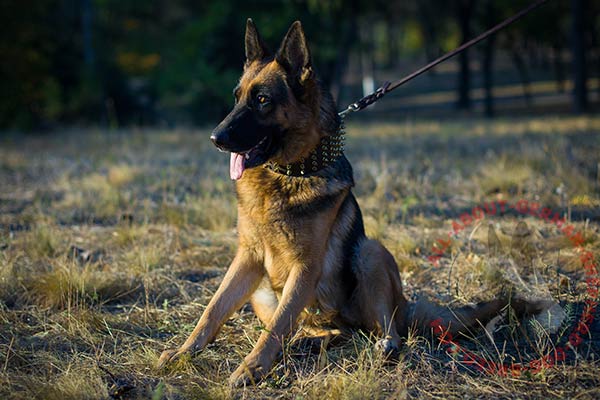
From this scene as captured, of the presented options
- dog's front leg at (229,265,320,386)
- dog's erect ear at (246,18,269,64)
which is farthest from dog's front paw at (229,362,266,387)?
dog's erect ear at (246,18,269,64)

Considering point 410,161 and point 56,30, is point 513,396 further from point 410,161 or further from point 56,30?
point 56,30

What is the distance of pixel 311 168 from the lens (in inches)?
140

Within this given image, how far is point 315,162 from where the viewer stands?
357 cm

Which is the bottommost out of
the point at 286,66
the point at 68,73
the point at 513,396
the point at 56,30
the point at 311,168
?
the point at 513,396

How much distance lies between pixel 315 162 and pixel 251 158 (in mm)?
409

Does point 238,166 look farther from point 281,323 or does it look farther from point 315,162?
point 281,323

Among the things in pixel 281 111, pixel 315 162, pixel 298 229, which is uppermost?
pixel 281 111

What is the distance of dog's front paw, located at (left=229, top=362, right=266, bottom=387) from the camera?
9.65ft

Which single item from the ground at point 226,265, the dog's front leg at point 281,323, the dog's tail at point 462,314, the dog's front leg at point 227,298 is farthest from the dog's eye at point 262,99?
the dog's tail at point 462,314

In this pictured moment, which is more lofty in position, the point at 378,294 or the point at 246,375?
→ the point at 378,294

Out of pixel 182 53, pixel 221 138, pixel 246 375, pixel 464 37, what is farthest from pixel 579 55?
pixel 246 375

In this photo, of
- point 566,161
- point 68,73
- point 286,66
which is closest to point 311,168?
point 286,66

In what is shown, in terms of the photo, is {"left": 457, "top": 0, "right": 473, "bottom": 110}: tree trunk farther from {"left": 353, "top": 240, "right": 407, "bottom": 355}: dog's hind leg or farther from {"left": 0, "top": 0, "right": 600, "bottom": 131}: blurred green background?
{"left": 353, "top": 240, "right": 407, "bottom": 355}: dog's hind leg

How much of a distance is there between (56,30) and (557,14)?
895 inches
